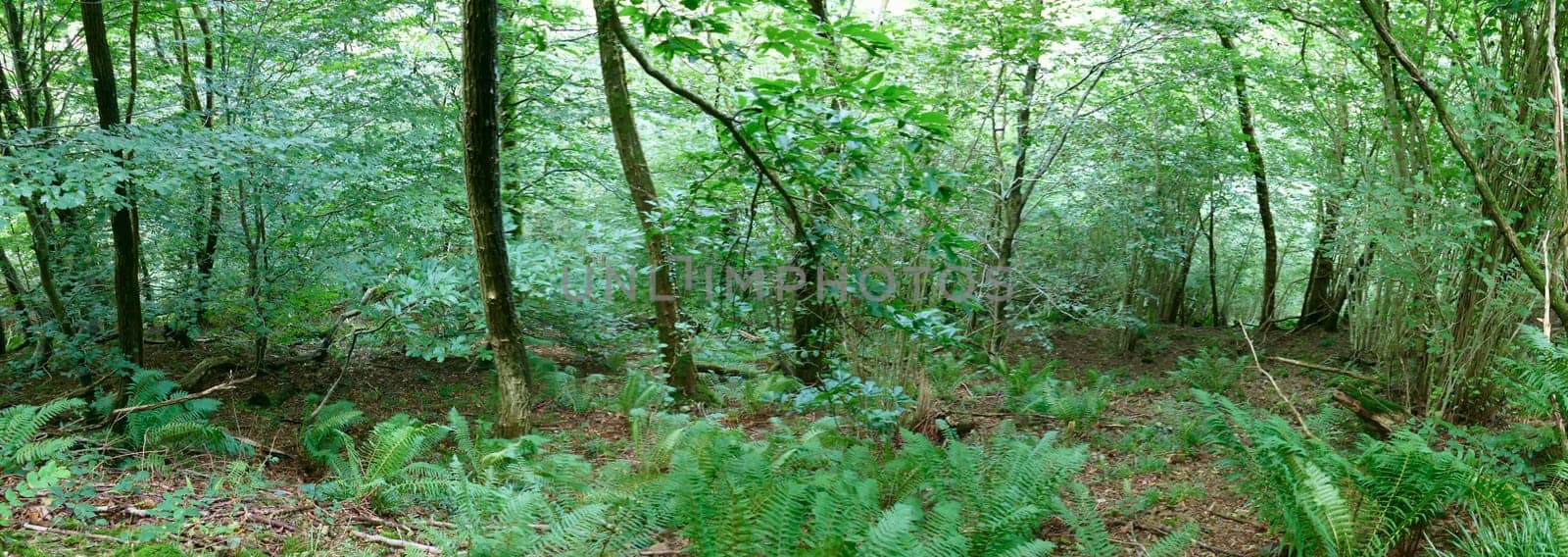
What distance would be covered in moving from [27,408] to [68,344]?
2.57m

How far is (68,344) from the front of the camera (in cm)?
564

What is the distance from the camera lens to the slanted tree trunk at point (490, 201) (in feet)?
13.6

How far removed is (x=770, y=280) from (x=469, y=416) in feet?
9.82

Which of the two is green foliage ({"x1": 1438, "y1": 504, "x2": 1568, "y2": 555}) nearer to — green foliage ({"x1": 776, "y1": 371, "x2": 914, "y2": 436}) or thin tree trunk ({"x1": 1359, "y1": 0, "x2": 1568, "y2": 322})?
thin tree trunk ({"x1": 1359, "y1": 0, "x2": 1568, "y2": 322})

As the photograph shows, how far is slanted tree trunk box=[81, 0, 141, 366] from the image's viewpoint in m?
4.45

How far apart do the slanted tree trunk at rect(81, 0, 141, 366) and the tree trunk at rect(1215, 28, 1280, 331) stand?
778 centimetres

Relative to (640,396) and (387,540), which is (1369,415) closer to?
(640,396)

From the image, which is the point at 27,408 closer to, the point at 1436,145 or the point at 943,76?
the point at 943,76

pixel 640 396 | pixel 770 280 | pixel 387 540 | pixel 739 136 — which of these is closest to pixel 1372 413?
pixel 770 280

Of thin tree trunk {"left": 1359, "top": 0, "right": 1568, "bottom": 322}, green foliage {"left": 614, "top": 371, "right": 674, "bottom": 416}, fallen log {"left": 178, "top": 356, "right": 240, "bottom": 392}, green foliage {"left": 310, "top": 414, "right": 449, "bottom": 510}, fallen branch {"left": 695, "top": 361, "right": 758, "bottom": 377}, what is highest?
thin tree trunk {"left": 1359, "top": 0, "right": 1568, "bottom": 322}

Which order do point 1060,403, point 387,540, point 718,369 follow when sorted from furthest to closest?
point 718,369, point 1060,403, point 387,540

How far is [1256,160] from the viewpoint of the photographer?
8.91 m

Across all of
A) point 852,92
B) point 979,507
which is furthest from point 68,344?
point 979,507

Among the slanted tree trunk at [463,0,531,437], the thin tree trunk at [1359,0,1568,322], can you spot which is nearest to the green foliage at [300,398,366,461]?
the slanted tree trunk at [463,0,531,437]
